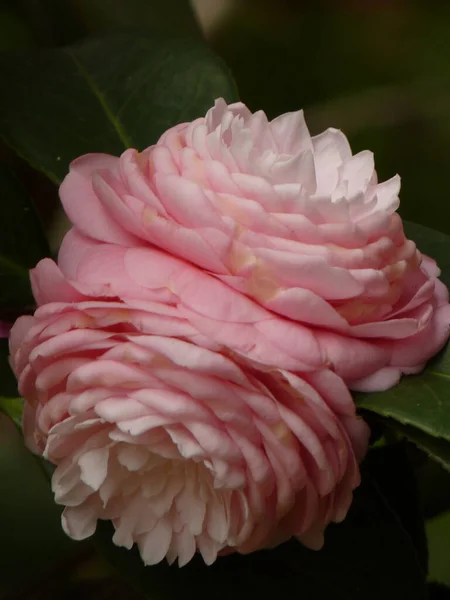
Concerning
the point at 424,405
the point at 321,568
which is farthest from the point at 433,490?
the point at 424,405

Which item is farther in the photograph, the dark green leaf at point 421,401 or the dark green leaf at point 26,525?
the dark green leaf at point 26,525

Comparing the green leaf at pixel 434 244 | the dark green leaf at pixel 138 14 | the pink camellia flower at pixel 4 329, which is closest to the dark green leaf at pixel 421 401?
the green leaf at pixel 434 244

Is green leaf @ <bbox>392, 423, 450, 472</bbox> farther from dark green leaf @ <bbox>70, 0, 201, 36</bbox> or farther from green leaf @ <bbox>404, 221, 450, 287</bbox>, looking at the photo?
dark green leaf @ <bbox>70, 0, 201, 36</bbox>

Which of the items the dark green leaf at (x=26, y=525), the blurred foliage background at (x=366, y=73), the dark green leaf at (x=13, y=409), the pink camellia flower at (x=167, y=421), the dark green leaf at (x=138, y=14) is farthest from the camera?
the blurred foliage background at (x=366, y=73)

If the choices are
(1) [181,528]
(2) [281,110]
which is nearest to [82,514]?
(1) [181,528]

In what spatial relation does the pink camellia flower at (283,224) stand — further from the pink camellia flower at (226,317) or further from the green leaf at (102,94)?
the green leaf at (102,94)

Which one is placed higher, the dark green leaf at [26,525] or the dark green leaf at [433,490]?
the dark green leaf at [26,525]
